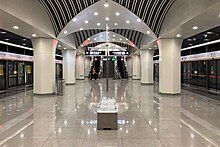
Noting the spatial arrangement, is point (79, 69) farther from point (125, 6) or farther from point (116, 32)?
point (125, 6)

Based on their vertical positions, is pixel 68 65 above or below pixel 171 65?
above

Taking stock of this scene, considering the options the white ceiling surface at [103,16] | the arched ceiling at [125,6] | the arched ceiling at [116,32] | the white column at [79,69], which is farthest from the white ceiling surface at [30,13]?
the white column at [79,69]

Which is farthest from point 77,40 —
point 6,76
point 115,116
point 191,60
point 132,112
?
point 115,116

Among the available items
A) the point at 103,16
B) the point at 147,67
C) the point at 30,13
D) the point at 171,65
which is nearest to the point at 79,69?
the point at 147,67

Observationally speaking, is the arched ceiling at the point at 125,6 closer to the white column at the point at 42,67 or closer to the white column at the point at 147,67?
the white column at the point at 42,67

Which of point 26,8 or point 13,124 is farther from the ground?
point 26,8

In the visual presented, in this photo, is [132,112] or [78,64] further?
[78,64]

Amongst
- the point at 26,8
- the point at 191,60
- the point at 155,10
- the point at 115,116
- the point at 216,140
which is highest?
the point at 155,10

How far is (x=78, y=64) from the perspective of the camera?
117 ft

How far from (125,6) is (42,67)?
6472 mm

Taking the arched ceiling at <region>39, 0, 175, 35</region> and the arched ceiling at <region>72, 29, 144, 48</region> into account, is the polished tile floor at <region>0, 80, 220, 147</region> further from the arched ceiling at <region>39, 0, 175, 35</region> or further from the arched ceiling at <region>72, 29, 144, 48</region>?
the arched ceiling at <region>72, 29, 144, 48</region>

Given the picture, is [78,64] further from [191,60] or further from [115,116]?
[115,116]

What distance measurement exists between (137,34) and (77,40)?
675cm

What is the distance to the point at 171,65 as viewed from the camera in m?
14.5
